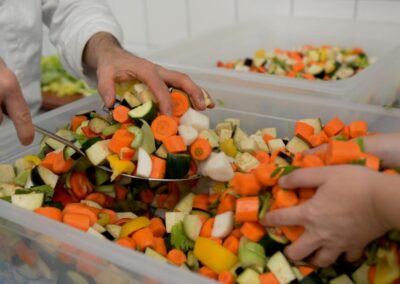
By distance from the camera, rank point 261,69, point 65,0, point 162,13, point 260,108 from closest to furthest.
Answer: point 260,108
point 65,0
point 261,69
point 162,13

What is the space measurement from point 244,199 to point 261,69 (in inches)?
26.3

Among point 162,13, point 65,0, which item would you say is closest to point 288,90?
point 65,0

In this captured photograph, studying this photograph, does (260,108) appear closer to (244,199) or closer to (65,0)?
(244,199)

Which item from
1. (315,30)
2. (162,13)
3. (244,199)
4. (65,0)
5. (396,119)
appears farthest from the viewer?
(162,13)

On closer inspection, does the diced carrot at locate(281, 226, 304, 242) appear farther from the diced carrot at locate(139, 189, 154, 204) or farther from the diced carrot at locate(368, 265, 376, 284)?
the diced carrot at locate(139, 189, 154, 204)

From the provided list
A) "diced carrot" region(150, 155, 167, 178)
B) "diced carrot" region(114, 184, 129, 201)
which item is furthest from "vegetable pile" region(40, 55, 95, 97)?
"diced carrot" region(150, 155, 167, 178)

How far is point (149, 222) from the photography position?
821 millimetres

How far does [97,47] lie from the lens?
1.03m

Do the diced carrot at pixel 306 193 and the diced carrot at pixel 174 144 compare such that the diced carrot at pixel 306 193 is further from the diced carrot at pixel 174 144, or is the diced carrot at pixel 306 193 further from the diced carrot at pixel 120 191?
the diced carrot at pixel 120 191

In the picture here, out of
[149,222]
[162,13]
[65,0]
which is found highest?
[65,0]

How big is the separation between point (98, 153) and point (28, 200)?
0.13m

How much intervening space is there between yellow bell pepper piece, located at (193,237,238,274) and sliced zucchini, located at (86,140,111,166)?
0.22 meters

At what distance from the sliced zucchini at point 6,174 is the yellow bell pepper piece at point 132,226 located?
0.24 meters

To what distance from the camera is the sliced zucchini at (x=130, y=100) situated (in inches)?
34.6
